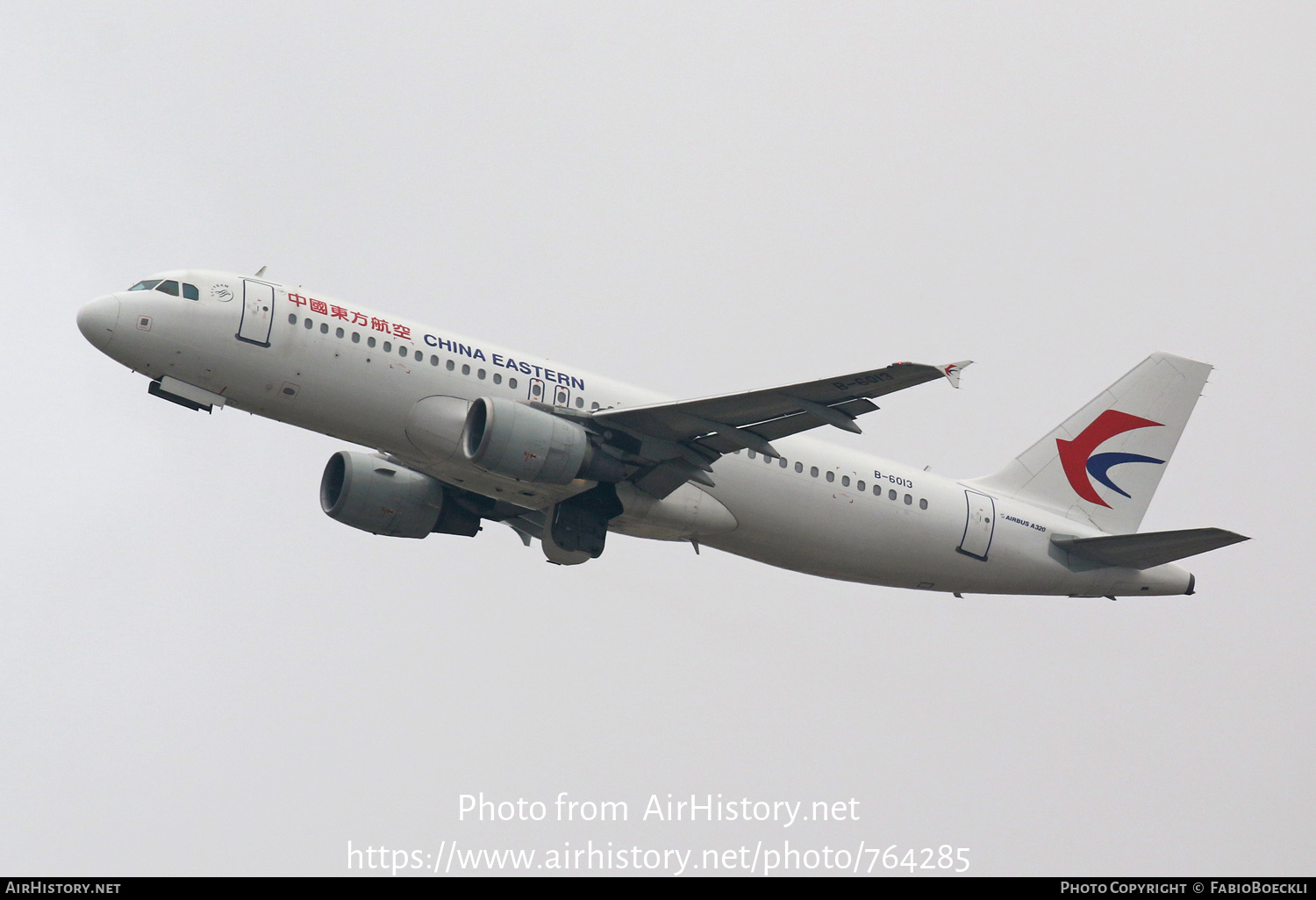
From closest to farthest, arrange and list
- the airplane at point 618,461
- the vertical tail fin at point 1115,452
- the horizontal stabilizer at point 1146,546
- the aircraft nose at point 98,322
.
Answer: the aircraft nose at point 98,322 → the airplane at point 618,461 → the horizontal stabilizer at point 1146,546 → the vertical tail fin at point 1115,452

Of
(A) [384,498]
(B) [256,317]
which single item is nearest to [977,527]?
(A) [384,498]

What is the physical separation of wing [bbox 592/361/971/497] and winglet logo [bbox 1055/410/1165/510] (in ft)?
37.6

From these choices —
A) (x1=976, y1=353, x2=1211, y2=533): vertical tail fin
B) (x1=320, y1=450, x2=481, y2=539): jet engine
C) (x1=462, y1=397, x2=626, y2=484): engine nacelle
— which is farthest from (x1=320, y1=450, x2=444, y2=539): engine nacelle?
(x1=976, y1=353, x2=1211, y2=533): vertical tail fin

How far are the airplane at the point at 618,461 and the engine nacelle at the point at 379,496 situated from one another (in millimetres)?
51

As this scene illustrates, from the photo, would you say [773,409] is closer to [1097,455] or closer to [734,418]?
[734,418]

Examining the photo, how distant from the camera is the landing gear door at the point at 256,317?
30.2 m

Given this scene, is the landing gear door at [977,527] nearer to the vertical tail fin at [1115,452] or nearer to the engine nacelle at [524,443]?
the vertical tail fin at [1115,452]

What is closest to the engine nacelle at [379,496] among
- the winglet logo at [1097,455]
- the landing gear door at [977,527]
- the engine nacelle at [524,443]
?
the engine nacelle at [524,443]

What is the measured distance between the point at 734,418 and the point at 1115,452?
14.5 metres

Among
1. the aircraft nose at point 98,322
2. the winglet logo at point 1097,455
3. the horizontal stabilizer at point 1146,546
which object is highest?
the winglet logo at point 1097,455

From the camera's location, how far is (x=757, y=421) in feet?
101

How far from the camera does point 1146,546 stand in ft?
116

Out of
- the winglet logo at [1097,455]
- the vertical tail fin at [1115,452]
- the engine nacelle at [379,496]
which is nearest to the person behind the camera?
the engine nacelle at [379,496]

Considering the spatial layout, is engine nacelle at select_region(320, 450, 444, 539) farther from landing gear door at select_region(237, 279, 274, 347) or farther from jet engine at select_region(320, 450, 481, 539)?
landing gear door at select_region(237, 279, 274, 347)
